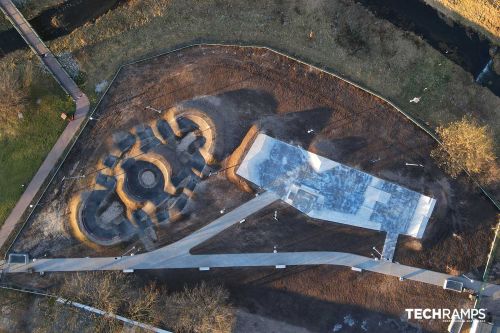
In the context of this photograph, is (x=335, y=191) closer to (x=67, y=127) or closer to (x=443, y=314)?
(x=443, y=314)

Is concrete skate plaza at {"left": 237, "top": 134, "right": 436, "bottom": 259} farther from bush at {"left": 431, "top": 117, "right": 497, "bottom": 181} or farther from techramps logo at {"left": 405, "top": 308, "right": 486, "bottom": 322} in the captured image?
techramps logo at {"left": 405, "top": 308, "right": 486, "bottom": 322}

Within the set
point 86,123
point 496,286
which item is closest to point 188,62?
point 86,123

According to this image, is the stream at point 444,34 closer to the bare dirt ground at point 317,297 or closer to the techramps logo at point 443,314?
the techramps logo at point 443,314

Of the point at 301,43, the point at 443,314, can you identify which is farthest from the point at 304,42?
the point at 443,314

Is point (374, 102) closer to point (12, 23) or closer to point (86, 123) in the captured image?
point (86, 123)

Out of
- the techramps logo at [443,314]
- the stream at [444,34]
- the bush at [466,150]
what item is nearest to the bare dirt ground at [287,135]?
the bush at [466,150]

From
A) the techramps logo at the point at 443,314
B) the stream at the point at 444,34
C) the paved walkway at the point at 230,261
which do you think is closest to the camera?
the paved walkway at the point at 230,261
